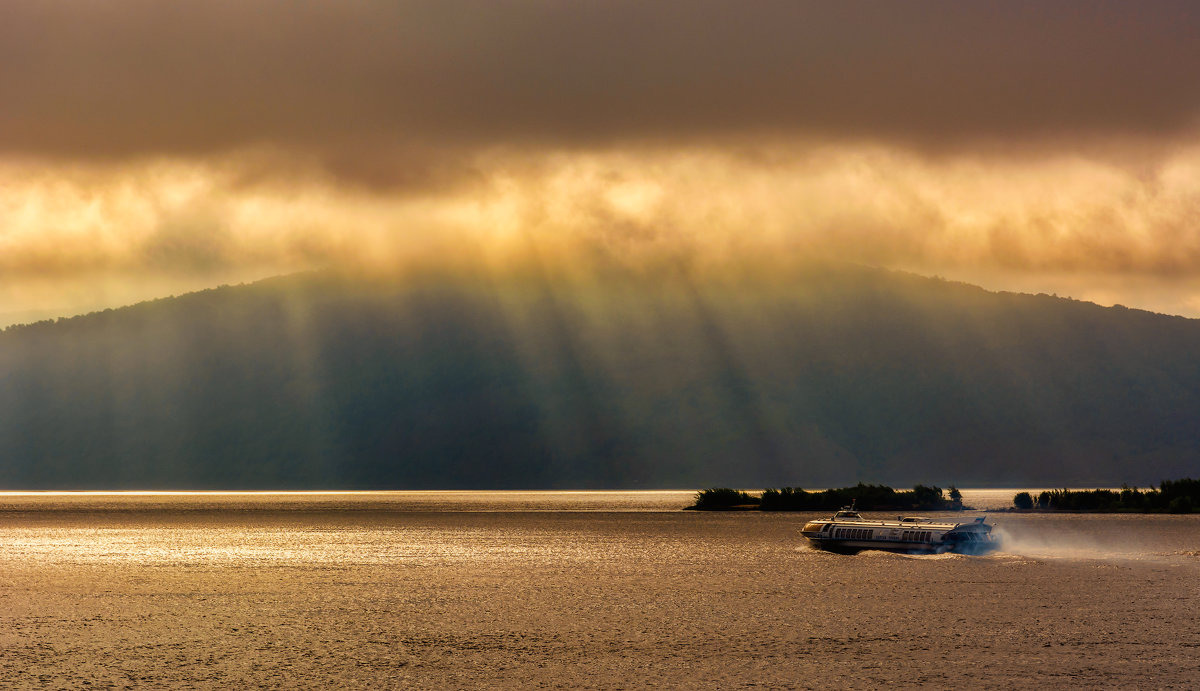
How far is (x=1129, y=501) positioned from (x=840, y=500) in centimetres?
2585

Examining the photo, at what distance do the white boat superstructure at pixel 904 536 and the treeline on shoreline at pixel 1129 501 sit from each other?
55.7 meters

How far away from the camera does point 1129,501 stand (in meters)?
121

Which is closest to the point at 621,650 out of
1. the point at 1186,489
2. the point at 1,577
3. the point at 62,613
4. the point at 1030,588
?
the point at 62,613

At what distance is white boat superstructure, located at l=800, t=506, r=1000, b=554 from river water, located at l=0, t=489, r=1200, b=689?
83 centimetres

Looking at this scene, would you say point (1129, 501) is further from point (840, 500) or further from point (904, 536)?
point (904, 536)

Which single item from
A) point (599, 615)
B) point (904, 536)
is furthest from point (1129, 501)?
point (599, 615)

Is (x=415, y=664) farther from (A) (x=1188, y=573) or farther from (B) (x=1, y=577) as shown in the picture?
(A) (x=1188, y=573)

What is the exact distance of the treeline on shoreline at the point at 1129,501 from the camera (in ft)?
382

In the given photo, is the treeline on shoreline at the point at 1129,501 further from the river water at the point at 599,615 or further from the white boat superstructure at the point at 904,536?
the white boat superstructure at the point at 904,536

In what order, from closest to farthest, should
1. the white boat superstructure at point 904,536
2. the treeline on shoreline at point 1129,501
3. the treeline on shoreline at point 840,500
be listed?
the white boat superstructure at point 904,536 < the treeline on shoreline at point 1129,501 < the treeline on shoreline at point 840,500

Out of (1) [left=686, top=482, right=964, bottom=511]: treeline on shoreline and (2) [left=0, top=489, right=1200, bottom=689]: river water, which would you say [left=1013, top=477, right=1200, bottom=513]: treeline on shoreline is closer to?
(1) [left=686, top=482, right=964, bottom=511]: treeline on shoreline

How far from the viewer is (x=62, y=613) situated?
38375 millimetres

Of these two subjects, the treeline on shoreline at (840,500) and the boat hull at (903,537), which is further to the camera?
the treeline on shoreline at (840,500)

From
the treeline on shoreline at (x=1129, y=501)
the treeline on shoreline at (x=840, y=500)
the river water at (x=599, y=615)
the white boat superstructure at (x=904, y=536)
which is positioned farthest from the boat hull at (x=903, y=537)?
the treeline on shoreline at (x=1129, y=501)
